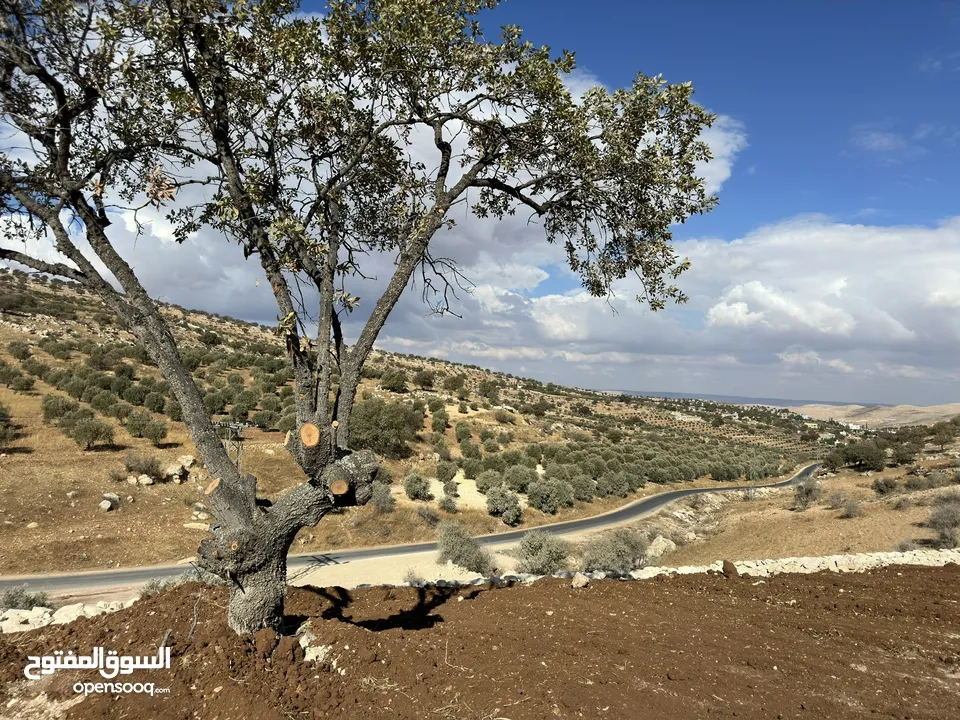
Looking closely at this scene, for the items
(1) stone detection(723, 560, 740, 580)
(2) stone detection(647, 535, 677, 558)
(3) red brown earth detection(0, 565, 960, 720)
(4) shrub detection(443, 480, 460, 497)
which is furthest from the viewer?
(4) shrub detection(443, 480, 460, 497)

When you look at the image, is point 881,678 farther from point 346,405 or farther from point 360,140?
point 360,140

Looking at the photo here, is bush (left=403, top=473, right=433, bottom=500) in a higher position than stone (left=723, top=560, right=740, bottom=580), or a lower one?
lower

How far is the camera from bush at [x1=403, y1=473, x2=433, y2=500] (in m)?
29.4

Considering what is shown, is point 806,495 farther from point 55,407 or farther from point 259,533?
point 55,407

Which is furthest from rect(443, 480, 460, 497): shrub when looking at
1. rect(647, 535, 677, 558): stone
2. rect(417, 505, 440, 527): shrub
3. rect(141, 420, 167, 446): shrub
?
rect(141, 420, 167, 446): shrub

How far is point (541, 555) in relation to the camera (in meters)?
18.4

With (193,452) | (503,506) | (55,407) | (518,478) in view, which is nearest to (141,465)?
(193,452)

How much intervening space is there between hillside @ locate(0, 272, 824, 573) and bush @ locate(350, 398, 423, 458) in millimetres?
144

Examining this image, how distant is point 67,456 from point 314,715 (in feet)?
87.5

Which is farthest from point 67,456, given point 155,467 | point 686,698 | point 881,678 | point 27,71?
point 881,678

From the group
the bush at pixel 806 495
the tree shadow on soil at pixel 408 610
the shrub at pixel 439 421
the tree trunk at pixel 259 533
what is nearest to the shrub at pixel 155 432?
the shrub at pixel 439 421

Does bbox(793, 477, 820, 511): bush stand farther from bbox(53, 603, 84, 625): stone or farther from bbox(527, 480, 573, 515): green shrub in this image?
bbox(53, 603, 84, 625): stone

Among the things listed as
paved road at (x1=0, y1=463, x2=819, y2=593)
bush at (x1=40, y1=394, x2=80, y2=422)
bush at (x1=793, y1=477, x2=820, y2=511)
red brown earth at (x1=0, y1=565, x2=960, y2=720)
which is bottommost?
paved road at (x1=0, y1=463, x2=819, y2=593)

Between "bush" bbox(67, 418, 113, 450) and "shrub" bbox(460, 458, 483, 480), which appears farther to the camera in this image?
"shrub" bbox(460, 458, 483, 480)
